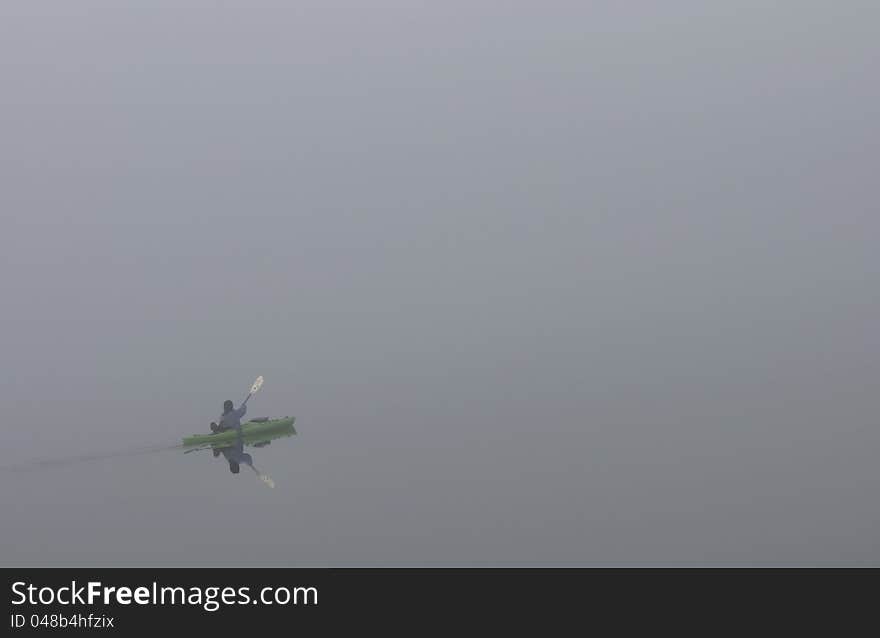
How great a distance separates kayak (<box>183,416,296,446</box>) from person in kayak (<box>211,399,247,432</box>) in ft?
1.64

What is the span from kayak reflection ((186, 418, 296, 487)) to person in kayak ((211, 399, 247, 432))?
2.45 ft

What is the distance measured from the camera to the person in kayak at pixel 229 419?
119000 mm

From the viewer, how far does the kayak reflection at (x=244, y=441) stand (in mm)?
118312

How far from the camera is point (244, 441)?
4683 inches

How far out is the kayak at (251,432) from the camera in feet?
386

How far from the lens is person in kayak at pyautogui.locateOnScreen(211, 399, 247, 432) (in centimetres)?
11900

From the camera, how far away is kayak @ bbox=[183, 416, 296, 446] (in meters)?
118

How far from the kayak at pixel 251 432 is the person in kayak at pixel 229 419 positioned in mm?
499

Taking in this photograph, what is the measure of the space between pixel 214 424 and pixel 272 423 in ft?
20.4

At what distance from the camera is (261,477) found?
117 metres
